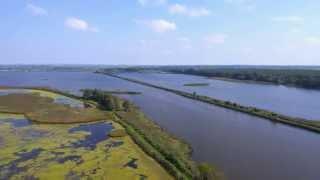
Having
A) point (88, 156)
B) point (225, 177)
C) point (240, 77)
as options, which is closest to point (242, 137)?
point (225, 177)

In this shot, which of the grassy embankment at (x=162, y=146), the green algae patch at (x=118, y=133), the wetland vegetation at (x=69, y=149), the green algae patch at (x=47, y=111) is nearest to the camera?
the grassy embankment at (x=162, y=146)

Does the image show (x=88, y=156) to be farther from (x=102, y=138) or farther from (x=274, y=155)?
(x=274, y=155)

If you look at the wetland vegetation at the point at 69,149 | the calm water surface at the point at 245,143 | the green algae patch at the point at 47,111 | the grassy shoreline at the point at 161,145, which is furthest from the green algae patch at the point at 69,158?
the green algae patch at the point at 47,111

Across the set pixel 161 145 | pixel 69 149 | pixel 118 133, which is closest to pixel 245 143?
pixel 161 145

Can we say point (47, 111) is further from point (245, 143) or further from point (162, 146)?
point (245, 143)

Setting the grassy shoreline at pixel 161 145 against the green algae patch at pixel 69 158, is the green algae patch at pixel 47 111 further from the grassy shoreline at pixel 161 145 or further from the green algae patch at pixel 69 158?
the green algae patch at pixel 69 158

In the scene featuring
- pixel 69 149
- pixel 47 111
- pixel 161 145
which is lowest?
pixel 47 111
